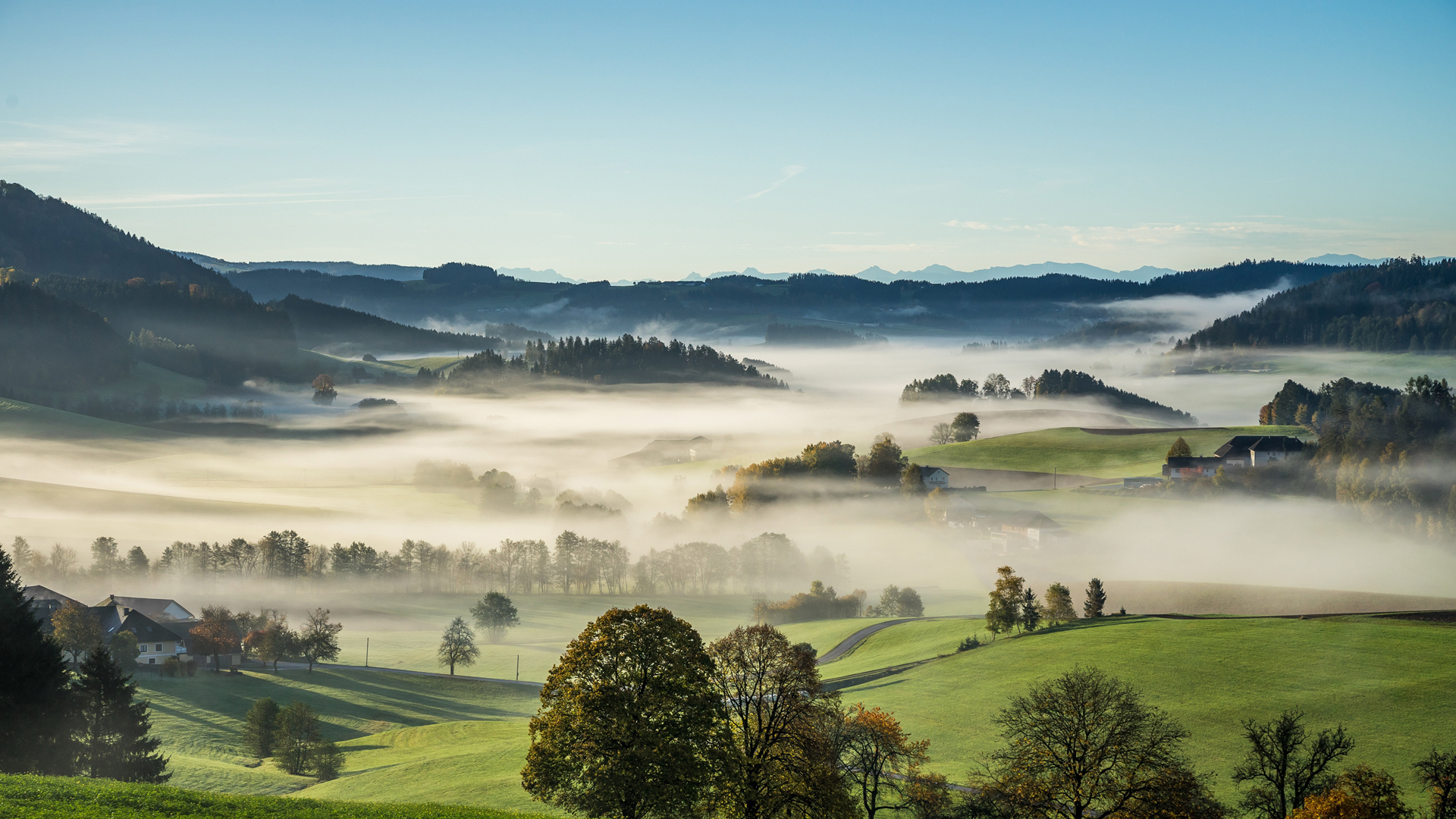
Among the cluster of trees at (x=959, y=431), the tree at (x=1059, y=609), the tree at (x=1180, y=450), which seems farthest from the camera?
the cluster of trees at (x=959, y=431)

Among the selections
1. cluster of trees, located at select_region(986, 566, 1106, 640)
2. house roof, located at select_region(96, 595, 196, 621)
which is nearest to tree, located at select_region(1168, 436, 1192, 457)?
cluster of trees, located at select_region(986, 566, 1106, 640)

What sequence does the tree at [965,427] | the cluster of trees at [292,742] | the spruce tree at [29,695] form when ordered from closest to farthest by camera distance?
the spruce tree at [29,695], the cluster of trees at [292,742], the tree at [965,427]

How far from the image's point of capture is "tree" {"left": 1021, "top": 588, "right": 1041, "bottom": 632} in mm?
75938

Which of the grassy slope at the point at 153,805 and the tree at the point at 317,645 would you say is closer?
the grassy slope at the point at 153,805

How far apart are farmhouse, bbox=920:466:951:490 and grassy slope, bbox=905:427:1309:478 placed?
970 cm

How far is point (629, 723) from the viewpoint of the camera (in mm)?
27391

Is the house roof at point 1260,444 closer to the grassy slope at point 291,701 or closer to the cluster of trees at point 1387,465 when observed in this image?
the cluster of trees at point 1387,465

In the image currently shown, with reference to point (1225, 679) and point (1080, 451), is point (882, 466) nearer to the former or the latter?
point (1080, 451)

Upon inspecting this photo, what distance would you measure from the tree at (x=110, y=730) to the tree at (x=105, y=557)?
93846 millimetres

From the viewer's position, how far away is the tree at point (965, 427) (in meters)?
192

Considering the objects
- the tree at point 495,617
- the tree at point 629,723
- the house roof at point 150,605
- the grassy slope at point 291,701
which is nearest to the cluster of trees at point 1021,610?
the grassy slope at point 291,701

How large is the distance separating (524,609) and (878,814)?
8649 cm

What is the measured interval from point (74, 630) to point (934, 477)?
117 m

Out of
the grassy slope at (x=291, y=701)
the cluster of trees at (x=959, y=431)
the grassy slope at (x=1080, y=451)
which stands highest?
the cluster of trees at (x=959, y=431)
